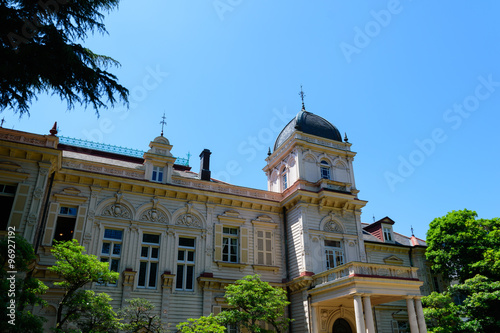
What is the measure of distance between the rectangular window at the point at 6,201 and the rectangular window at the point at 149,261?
251 inches

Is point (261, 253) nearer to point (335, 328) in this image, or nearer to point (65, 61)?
point (335, 328)

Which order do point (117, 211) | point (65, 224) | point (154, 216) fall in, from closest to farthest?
point (65, 224) < point (117, 211) < point (154, 216)

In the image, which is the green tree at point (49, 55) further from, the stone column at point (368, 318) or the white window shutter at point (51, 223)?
the stone column at point (368, 318)

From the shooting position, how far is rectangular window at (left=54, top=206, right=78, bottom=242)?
19.0 m

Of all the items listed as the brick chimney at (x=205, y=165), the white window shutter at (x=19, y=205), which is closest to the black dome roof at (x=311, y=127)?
the brick chimney at (x=205, y=165)

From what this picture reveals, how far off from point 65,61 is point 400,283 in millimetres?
17184

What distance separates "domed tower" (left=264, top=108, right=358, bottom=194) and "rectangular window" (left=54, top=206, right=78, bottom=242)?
1252 cm

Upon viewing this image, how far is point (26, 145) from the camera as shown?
695 inches

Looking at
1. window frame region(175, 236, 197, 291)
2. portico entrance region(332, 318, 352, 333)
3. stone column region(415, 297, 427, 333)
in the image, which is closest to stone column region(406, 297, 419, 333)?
stone column region(415, 297, 427, 333)

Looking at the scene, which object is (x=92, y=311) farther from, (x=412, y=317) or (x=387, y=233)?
(x=387, y=233)

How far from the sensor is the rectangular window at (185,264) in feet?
67.6

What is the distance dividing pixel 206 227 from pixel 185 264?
2378 mm

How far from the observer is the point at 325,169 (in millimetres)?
25656

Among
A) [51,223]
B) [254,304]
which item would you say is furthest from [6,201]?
[254,304]
